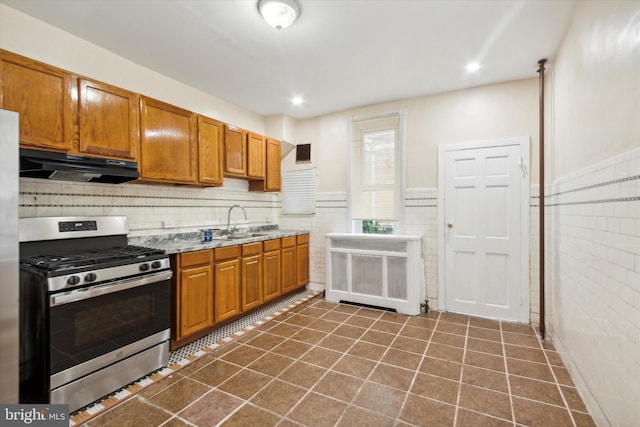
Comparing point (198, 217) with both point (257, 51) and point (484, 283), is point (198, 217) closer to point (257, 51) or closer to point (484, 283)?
point (257, 51)

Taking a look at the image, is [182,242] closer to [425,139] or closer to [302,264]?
[302,264]

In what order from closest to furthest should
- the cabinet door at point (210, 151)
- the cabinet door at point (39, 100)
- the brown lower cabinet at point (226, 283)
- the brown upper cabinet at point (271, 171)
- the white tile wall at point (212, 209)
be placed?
the cabinet door at point (39, 100)
the white tile wall at point (212, 209)
the brown lower cabinet at point (226, 283)
the cabinet door at point (210, 151)
the brown upper cabinet at point (271, 171)

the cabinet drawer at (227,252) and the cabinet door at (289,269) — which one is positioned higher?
the cabinet drawer at (227,252)

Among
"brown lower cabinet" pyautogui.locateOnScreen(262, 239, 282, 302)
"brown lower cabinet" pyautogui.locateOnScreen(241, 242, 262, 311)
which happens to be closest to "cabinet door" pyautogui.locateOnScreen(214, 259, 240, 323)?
"brown lower cabinet" pyautogui.locateOnScreen(241, 242, 262, 311)

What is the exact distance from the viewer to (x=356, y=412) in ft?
6.10

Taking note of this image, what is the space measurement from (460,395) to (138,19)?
11.6ft

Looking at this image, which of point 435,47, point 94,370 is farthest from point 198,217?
point 435,47

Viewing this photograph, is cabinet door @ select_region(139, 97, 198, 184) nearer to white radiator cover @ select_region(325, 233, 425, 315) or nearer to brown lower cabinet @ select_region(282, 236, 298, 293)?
brown lower cabinet @ select_region(282, 236, 298, 293)

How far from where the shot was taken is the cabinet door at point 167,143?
2688 mm

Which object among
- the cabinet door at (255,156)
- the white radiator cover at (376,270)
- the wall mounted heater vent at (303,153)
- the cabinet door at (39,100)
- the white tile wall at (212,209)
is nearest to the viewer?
the cabinet door at (39,100)
